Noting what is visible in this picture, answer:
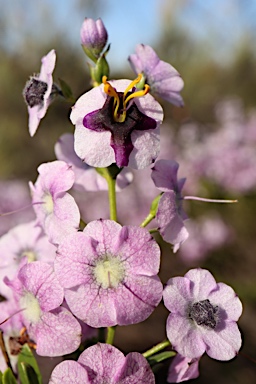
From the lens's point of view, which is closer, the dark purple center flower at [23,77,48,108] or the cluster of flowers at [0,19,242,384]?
the cluster of flowers at [0,19,242,384]

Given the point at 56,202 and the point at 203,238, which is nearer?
the point at 56,202

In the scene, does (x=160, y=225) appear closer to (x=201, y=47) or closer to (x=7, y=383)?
(x=7, y=383)

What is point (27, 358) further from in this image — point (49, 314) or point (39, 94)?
point (39, 94)

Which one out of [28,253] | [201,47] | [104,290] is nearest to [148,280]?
[104,290]

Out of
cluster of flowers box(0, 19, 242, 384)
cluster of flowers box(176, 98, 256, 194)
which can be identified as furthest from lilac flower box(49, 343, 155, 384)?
cluster of flowers box(176, 98, 256, 194)

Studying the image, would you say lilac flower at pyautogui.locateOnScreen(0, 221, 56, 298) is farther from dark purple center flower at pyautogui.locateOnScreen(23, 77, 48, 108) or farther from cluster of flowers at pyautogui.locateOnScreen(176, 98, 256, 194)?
cluster of flowers at pyautogui.locateOnScreen(176, 98, 256, 194)

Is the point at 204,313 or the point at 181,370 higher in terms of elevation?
the point at 204,313

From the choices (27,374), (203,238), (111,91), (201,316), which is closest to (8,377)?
(27,374)
